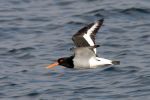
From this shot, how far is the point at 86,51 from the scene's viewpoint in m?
14.5

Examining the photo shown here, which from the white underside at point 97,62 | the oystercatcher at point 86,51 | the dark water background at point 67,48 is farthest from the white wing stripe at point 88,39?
the dark water background at point 67,48

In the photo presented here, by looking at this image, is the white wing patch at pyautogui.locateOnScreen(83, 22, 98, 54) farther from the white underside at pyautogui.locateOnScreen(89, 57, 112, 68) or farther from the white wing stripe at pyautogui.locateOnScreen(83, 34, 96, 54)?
the white underside at pyautogui.locateOnScreen(89, 57, 112, 68)

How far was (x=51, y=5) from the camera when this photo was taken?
22219mm

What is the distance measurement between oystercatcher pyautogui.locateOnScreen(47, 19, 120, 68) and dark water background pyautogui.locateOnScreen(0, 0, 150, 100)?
0.92 m

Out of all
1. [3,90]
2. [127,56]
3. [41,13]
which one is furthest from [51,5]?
[3,90]

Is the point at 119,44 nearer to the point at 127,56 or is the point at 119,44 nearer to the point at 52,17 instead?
the point at 127,56

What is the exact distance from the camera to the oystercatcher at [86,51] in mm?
13914

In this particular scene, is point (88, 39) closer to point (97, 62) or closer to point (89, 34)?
point (89, 34)

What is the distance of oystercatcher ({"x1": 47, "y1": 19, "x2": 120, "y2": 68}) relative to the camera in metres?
13.9

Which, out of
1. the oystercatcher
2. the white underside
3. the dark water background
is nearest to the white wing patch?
the oystercatcher

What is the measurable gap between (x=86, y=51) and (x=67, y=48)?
4.07 metres

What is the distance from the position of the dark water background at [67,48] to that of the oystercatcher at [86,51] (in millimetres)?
921

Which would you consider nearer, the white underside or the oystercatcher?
the oystercatcher

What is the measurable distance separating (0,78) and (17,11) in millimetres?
5742
